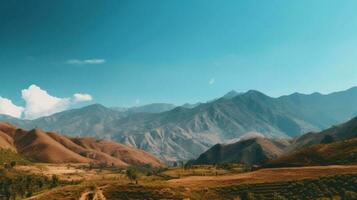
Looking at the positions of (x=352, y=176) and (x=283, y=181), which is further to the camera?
(x=283, y=181)

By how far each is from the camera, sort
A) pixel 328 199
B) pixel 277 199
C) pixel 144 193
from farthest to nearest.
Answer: pixel 144 193, pixel 277 199, pixel 328 199

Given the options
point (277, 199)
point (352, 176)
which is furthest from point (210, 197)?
point (352, 176)

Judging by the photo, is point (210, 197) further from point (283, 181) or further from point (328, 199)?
point (328, 199)

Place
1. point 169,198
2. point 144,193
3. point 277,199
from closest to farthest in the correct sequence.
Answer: point 277,199 → point 169,198 → point 144,193

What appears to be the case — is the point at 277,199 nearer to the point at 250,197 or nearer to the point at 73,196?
the point at 250,197

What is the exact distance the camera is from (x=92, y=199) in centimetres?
19175

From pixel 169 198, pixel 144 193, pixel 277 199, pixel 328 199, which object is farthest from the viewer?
pixel 144 193

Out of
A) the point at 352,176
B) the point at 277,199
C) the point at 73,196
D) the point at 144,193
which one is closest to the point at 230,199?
the point at 277,199

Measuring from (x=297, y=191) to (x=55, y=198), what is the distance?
120938 mm

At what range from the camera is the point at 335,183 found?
181 meters

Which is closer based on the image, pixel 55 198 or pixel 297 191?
pixel 297 191

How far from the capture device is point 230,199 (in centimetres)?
18838

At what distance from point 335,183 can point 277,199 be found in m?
30.6

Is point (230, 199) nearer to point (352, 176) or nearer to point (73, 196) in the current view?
point (352, 176)
